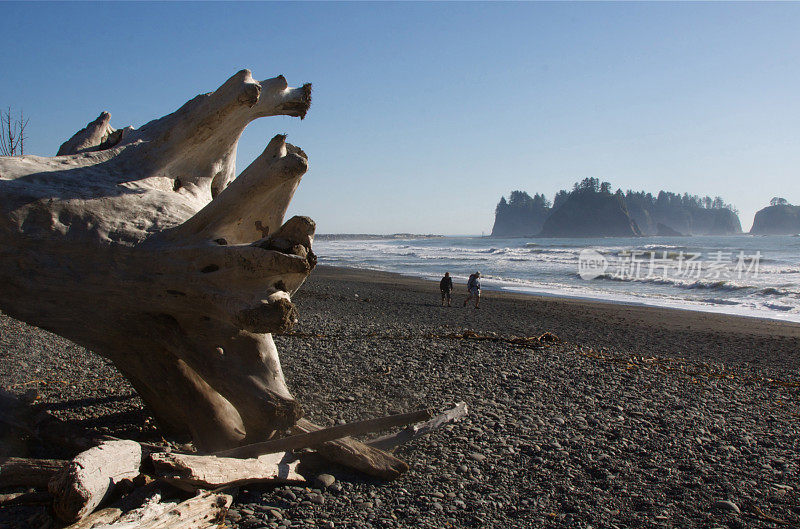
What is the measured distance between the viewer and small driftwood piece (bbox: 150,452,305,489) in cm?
298

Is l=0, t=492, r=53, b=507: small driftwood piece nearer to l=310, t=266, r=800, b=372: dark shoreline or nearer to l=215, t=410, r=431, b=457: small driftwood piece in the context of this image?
l=215, t=410, r=431, b=457: small driftwood piece

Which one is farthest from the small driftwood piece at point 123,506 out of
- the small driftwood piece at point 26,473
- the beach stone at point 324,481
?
the beach stone at point 324,481

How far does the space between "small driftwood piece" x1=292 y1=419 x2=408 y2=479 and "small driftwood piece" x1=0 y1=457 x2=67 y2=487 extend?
5.34 feet

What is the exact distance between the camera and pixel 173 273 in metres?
3.70

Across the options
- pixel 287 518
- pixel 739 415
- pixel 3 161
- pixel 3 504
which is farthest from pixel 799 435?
pixel 3 161

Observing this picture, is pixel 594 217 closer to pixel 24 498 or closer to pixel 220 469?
pixel 220 469

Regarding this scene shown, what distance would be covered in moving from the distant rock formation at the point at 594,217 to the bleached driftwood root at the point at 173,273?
162030 millimetres

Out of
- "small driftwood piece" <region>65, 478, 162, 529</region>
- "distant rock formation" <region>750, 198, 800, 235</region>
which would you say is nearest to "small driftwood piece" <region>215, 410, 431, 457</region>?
"small driftwood piece" <region>65, 478, 162, 529</region>

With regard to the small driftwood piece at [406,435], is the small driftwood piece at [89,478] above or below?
above

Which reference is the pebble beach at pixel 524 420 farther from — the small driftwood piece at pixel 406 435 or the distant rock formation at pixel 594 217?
the distant rock formation at pixel 594 217

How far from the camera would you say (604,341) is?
1145 cm

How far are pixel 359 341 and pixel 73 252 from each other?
605 cm

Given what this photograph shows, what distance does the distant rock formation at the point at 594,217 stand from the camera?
155500 mm

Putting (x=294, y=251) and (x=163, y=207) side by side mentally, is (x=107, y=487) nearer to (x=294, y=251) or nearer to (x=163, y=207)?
(x=294, y=251)
